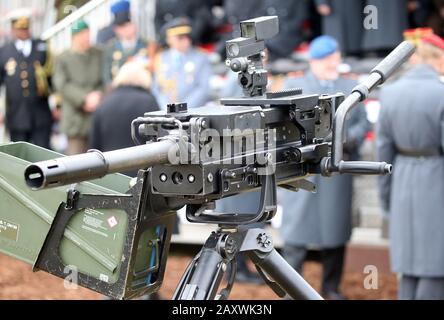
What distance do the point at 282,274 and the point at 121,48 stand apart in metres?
6.25

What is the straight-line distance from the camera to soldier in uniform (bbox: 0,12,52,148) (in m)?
10.7

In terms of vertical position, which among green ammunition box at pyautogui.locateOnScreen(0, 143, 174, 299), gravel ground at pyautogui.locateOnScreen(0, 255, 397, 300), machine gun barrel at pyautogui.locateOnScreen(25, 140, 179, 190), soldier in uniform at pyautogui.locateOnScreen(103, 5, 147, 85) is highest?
soldier in uniform at pyautogui.locateOnScreen(103, 5, 147, 85)

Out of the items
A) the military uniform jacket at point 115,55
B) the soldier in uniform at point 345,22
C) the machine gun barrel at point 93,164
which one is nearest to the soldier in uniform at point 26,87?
the military uniform jacket at point 115,55

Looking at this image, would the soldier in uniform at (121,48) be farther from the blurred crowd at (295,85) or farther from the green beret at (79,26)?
the green beret at (79,26)

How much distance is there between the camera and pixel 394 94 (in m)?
6.82

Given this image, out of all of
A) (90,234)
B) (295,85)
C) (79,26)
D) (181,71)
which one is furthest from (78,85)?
(90,234)

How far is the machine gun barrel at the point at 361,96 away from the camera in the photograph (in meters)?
Result: 4.06

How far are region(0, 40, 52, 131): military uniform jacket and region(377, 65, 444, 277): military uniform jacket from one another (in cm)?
475

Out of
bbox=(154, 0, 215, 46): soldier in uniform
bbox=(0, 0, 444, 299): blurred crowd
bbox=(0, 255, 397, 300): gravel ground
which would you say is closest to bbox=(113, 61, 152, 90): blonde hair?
bbox=(0, 0, 444, 299): blurred crowd

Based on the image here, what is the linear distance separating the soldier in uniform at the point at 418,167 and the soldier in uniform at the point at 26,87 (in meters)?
4.74

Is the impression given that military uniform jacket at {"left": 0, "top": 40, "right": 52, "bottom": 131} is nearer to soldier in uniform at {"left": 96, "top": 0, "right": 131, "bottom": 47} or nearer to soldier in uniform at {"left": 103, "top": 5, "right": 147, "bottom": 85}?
soldier in uniform at {"left": 96, "top": 0, "right": 131, "bottom": 47}

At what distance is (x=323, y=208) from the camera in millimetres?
7820

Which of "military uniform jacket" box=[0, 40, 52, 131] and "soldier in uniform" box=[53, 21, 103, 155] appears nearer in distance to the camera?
"soldier in uniform" box=[53, 21, 103, 155]

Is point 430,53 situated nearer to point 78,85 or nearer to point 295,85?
point 295,85
